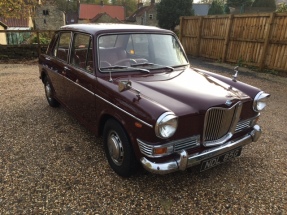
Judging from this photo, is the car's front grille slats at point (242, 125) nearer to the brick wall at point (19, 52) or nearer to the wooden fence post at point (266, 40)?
the wooden fence post at point (266, 40)

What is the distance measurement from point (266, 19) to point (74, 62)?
8.85 m

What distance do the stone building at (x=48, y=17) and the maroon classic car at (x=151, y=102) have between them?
38211 mm

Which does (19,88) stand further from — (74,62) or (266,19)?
(266,19)

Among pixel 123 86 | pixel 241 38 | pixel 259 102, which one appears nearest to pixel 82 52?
pixel 123 86

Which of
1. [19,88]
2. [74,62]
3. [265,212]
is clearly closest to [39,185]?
[74,62]

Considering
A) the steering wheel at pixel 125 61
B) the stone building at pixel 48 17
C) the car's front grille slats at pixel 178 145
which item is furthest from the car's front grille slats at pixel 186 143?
the stone building at pixel 48 17

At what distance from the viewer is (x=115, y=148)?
288cm

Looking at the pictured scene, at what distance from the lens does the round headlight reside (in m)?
2.23

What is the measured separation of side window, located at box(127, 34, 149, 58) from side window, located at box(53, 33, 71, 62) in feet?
4.01

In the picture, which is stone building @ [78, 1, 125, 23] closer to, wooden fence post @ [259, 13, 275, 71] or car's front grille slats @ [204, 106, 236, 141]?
wooden fence post @ [259, 13, 275, 71]

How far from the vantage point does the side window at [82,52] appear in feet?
10.8

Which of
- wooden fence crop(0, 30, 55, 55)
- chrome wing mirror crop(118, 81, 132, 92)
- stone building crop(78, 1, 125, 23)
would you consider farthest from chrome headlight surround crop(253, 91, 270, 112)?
Result: stone building crop(78, 1, 125, 23)

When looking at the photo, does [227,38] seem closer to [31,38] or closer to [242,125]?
[242,125]

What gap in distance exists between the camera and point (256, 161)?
Answer: 3463 mm
